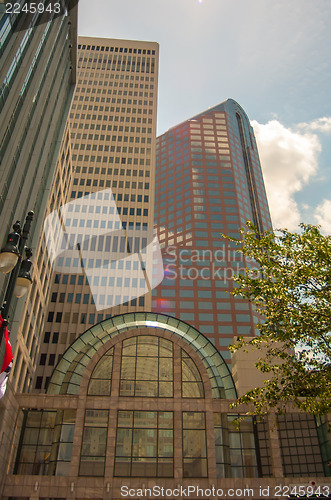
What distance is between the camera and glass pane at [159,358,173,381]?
111 feet

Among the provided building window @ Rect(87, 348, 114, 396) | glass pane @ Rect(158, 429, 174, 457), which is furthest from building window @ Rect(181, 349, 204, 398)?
building window @ Rect(87, 348, 114, 396)

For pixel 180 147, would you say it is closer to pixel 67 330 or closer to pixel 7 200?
pixel 67 330

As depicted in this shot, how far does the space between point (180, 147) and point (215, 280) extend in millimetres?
55229

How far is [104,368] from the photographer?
3384 cm

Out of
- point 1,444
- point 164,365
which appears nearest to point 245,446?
point 164,365

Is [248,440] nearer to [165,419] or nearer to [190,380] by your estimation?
[190,380]

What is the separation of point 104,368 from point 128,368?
216 centimetres

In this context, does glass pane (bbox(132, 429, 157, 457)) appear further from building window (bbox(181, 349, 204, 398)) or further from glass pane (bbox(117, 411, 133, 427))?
building window (bbox(181, 349, 204, 398))

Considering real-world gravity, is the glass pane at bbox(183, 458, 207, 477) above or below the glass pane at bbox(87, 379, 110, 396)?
below

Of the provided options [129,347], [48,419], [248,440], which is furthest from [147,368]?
[248,440]

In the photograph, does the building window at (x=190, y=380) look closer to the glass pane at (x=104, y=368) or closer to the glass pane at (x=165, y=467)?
the glass pane at (x=165, y=467)

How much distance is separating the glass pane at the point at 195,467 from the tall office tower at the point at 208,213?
2360 inches

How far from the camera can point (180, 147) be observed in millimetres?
133500

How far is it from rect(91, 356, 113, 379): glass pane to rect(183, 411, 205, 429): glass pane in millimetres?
7587
